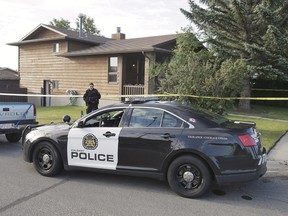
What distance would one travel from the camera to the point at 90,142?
5766 mm

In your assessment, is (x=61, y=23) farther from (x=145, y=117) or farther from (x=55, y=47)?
(x=145, y=117)

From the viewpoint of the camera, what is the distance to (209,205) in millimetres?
4785

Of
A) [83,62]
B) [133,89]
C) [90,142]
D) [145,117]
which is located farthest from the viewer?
[83,62]

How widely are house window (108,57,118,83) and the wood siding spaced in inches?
9.6

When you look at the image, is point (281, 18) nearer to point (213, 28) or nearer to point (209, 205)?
point (213, 28)

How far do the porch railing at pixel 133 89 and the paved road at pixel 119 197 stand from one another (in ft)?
46.8

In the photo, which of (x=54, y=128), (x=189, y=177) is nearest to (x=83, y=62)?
(x=54, y=128)

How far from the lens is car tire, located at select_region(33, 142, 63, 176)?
6.01 meters

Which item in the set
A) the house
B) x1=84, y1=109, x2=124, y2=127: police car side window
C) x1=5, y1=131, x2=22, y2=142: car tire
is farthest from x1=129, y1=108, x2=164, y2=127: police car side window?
the house

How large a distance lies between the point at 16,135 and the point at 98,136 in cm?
496

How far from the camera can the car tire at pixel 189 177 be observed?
5.01 metres

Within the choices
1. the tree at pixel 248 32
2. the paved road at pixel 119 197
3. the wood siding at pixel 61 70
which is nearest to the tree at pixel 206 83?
the paved road at pixel 119 197

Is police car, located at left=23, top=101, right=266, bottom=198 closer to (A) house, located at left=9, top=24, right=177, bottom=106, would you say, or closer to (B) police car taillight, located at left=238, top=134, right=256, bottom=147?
(B) police car taillight, located at left=238, top=134, right=256, bottom=147

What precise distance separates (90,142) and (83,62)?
18.5 meters
